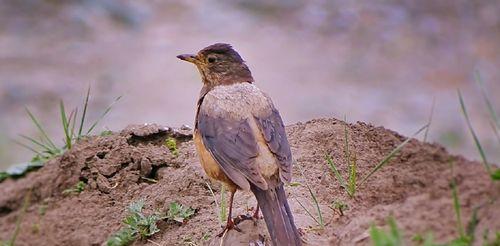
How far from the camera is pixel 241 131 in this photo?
6613 mm

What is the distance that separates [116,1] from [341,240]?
1414 centimetres

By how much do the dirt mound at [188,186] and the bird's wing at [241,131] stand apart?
0.39m

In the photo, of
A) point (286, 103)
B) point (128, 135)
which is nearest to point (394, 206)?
point (128, 135)

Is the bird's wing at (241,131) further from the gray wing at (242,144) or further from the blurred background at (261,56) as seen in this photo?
the blurred background at (261,56)

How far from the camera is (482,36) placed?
1881cm

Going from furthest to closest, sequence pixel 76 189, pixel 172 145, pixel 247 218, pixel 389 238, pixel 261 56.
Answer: pixel 261 56 → pixel 172 145 → pixel 76 189 → pixel 247 218 → pixel 389 238

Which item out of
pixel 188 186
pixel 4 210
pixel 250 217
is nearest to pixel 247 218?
pixel 250 217

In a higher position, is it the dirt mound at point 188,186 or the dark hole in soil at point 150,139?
the dark hole in soil at point 150,139

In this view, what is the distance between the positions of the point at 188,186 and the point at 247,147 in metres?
0.89

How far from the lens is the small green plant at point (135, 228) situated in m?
6.73

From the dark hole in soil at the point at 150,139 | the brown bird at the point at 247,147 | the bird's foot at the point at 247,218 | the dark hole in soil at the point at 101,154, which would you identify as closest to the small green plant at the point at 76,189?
the dark hole in soil at the point at 101,154

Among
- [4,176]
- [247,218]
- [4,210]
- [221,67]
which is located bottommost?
[247,218]

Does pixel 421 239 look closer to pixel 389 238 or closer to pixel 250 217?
pixel 389 238

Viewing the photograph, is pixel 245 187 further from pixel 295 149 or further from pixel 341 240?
pixel 295 149
